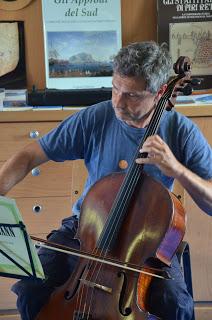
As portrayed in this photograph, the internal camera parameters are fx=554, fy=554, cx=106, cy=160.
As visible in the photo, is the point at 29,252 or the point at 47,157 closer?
the point at 29,252

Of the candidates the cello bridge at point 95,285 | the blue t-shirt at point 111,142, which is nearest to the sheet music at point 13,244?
the cello bridge at point 95,285

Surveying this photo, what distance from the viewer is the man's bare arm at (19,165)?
1.66 m

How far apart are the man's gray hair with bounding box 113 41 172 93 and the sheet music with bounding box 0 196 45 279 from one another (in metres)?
0.55

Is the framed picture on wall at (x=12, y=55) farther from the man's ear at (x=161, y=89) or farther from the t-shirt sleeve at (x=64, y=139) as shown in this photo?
the man's ear at (x=161, y=89)

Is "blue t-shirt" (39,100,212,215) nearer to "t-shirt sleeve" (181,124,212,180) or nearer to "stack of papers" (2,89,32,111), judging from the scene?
"t-shirt sleeve" (181,124,212,180)

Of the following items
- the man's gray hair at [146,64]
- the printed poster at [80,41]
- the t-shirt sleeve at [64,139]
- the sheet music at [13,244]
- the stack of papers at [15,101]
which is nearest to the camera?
the sheet music at [13,244]

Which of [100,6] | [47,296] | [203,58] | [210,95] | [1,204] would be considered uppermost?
[100,6]

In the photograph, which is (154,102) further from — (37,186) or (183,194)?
(37,186)

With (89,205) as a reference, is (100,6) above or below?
above

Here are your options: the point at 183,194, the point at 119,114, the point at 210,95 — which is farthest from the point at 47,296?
the point at 210,95

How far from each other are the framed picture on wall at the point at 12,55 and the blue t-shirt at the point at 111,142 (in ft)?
2.17

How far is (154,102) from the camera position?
164 cm

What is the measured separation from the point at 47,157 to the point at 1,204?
0.52 m

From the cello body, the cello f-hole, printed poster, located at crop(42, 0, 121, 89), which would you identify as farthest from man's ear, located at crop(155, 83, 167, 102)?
printed poster, located at crop(42, 0, 121, 89)
